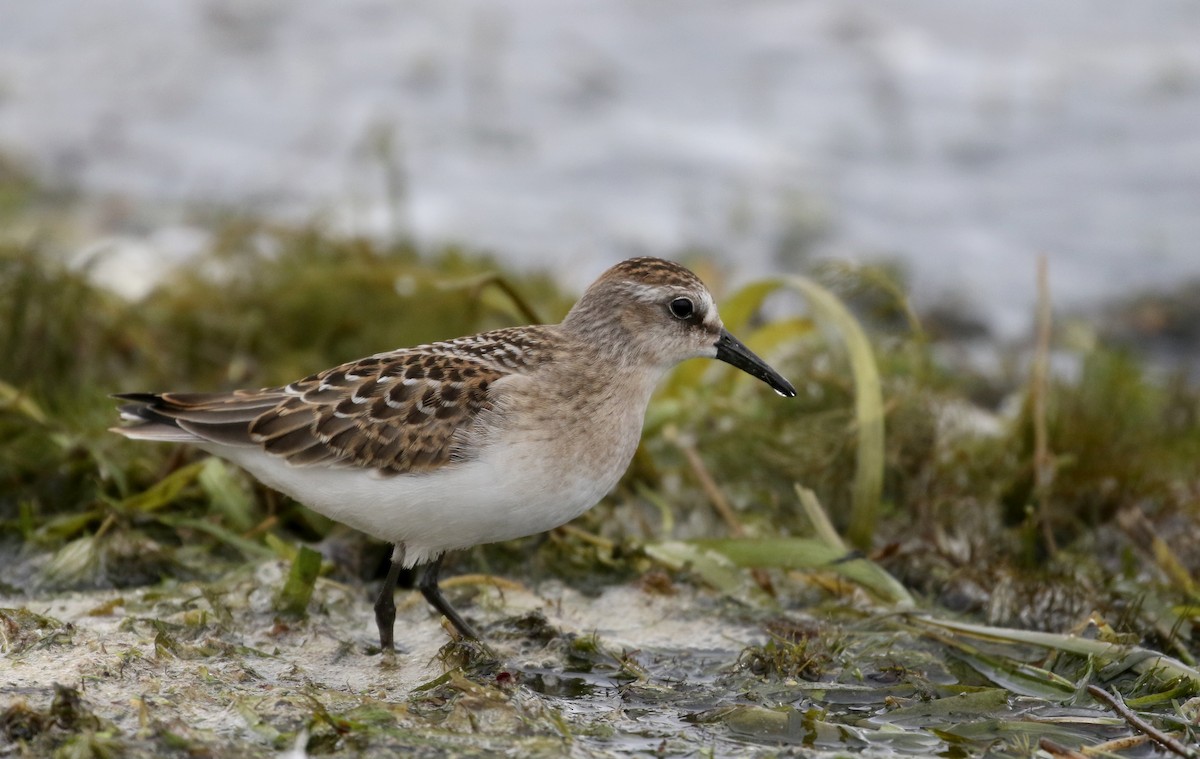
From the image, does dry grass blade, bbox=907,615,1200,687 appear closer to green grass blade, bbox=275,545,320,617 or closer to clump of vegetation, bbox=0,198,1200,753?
clump of vegetation, bbox=0,198,1200,753

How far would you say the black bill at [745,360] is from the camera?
17.4 feet

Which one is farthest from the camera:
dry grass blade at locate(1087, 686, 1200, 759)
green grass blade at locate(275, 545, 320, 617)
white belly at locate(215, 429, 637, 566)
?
green grass blade at locate(275, 545, 320, 617)

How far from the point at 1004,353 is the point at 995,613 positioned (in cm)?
474

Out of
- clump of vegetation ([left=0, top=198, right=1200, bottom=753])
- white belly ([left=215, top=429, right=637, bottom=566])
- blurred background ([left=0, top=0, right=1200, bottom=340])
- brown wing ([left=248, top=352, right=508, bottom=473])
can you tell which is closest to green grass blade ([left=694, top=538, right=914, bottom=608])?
clump of vegetation ([left=0, top=198, right=1200, bottom=753])

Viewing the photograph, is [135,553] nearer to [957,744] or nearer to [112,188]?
[957,744]

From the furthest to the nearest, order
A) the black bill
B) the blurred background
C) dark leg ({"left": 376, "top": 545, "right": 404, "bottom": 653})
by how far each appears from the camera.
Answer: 1. the blurred background
2. the black bill
3. dark leg ({"left": 376, "top": 545, "right": 404, "bottom": 653})

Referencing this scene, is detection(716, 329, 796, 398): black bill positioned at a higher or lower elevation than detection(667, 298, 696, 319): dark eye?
lower

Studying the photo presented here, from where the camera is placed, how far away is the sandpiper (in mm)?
4562

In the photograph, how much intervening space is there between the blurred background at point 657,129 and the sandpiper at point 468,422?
5071 mm

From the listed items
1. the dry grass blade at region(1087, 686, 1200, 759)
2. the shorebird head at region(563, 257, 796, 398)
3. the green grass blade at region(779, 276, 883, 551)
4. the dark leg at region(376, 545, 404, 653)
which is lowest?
the dark leg at region(376, 545, 404, 653)

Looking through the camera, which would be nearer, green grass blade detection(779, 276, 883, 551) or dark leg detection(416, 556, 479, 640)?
dark leg detection(416, 556, 479, 640)

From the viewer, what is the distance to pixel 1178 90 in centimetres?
1459

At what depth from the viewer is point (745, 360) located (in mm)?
5324

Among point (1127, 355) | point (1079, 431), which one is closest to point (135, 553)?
point (1079, 431)
